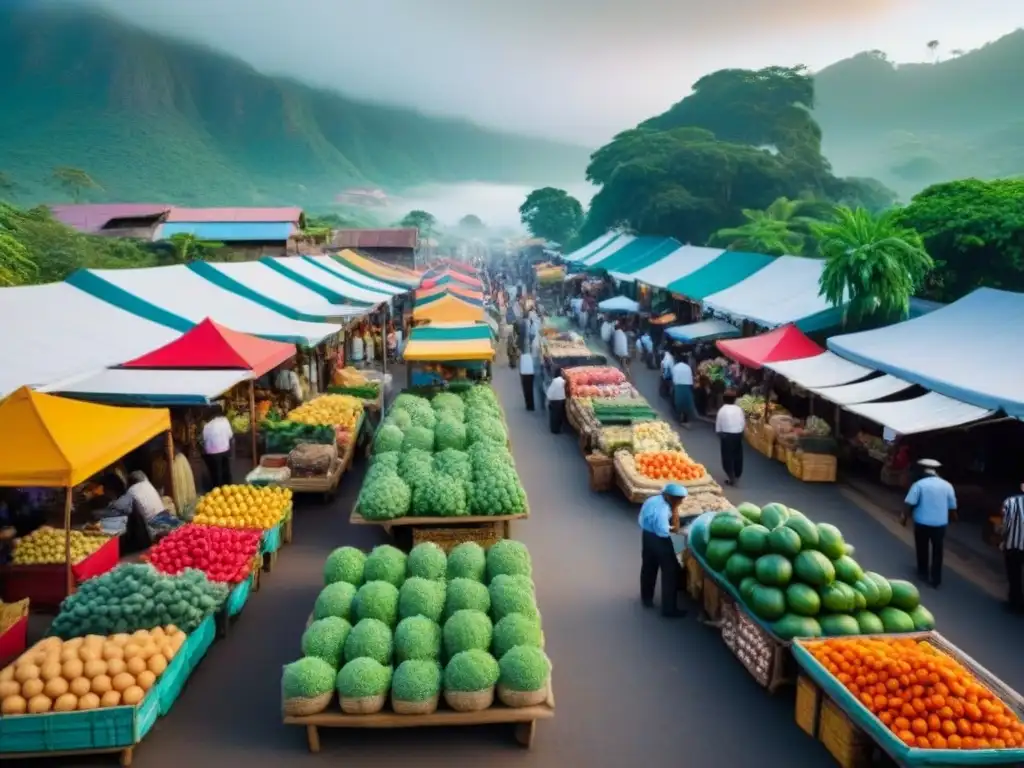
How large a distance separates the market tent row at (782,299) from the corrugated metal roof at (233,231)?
24978 millimetres

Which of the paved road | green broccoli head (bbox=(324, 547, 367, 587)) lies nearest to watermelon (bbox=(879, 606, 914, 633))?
the paved road

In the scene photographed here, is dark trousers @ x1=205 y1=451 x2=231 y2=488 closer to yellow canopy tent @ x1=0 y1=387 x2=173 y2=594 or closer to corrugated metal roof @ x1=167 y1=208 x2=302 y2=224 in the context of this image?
yellow canopy tent @ x1=0 y1=387 x2=173 y2=594

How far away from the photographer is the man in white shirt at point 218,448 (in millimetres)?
9987

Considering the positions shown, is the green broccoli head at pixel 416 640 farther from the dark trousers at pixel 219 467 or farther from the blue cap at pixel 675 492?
the dark trousers at pixel 219 467

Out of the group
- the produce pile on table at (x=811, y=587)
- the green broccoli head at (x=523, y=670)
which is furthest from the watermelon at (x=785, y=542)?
the green broccoli head at (x=523, y=670)

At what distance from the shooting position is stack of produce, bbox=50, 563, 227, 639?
5.71 m

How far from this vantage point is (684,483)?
30.8 ft

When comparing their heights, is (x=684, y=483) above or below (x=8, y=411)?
below

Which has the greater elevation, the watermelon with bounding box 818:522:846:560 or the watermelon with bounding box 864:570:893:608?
the watermelon with bounding box 818:522:846:560

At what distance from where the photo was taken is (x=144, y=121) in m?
129

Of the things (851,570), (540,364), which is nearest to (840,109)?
(540,364)

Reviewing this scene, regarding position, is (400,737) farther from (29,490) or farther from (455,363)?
(455,363)

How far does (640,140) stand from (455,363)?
3682 centimetres

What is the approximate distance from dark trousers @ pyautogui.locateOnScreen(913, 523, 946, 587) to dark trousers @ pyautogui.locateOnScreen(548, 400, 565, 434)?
739cm
